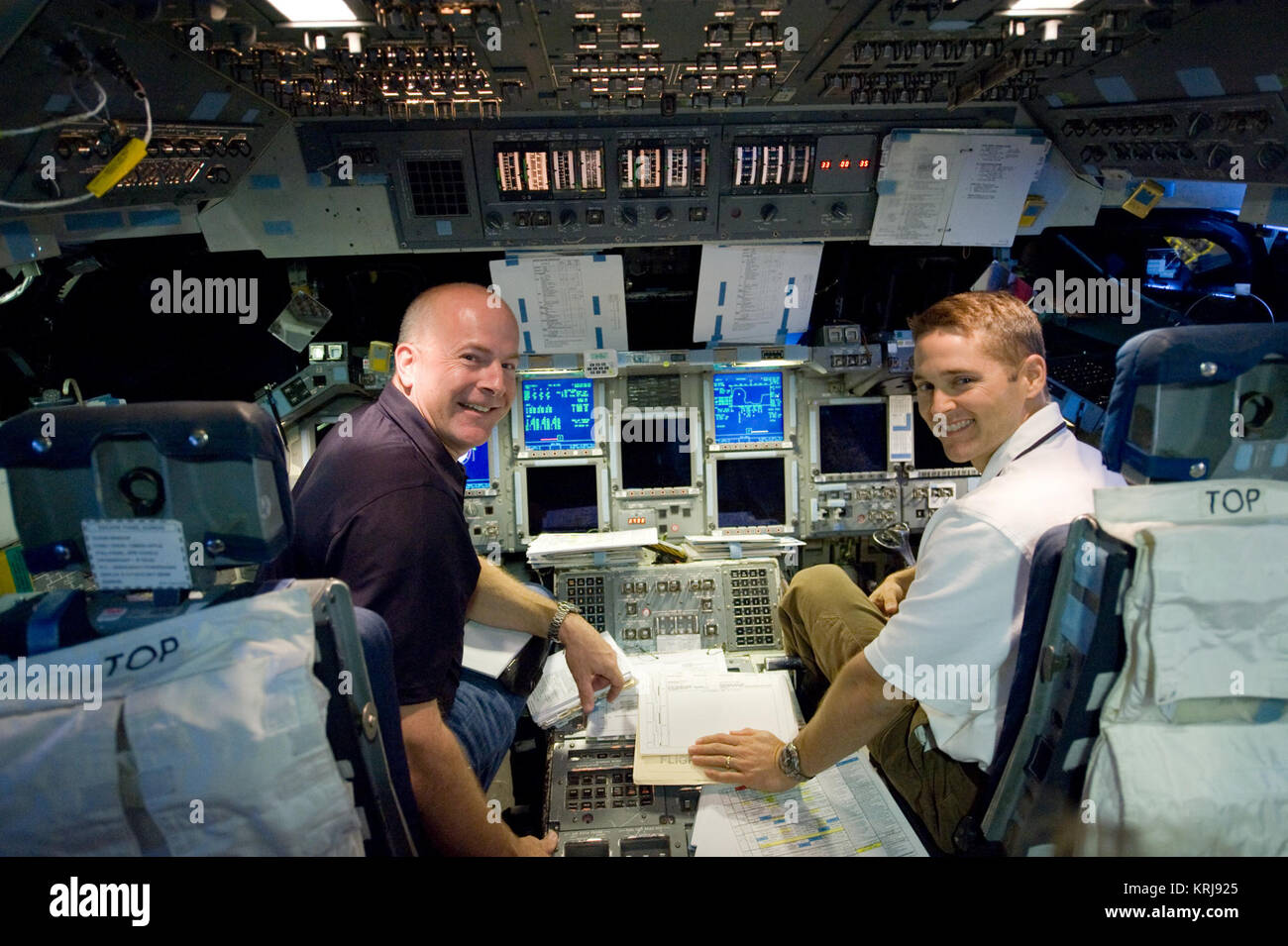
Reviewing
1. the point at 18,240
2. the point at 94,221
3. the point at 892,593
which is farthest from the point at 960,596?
the point at 94,221

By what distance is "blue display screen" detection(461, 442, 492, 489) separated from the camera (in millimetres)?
3395

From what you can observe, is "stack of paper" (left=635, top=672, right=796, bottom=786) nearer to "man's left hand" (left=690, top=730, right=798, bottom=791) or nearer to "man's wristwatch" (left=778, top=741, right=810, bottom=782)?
"man's left hand" (left=690, top=730, right=798, bottom=791)

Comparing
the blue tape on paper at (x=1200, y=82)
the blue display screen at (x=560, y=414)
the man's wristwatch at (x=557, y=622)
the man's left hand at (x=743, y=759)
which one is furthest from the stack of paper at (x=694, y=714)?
the blue tape on paper at (x=1200, y=82)

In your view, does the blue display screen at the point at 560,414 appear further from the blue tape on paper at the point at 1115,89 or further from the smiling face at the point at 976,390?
the blue tape on paper at the point at 1115,89

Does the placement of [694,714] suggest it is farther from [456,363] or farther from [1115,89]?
[1115,89]

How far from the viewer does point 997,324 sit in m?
1.78

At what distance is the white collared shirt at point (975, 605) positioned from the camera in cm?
144

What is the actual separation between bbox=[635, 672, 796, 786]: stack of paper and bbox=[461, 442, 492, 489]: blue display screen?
147cm

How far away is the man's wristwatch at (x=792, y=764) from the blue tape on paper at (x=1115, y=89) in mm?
2485

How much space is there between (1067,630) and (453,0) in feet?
7.09

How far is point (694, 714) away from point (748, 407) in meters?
1.79

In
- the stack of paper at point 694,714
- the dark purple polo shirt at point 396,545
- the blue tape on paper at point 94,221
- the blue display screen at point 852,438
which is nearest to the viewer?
the dark purple polo shirt at point 396,545

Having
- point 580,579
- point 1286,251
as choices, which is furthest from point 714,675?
point 1286,251

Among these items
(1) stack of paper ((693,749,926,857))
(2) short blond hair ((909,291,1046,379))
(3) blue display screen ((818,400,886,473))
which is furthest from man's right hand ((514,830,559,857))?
(3) blue display screen ((818,400,886,473))
